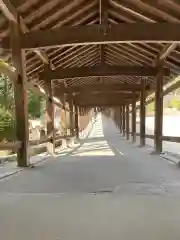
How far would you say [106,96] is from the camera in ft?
78.4

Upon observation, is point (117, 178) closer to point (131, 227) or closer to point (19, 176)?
point (19, 176)

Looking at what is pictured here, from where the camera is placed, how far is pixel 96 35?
7.89 meters

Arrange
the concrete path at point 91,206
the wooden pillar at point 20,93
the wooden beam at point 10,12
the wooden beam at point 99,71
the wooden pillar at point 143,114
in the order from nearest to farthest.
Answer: the concrete path at point 91,206
the wooden beam at point 10,12
the wooden pillar at point 20,93
the wooden beam at point 99,71
the wooden pillar at point 143,114

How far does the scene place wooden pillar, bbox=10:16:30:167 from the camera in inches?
314

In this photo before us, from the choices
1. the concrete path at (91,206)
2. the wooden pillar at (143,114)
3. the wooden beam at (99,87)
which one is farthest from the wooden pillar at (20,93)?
the wooden beam at (99,87)

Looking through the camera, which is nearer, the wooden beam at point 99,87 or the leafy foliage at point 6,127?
the wooden beam at point 99,87

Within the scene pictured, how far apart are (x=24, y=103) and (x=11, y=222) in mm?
4829

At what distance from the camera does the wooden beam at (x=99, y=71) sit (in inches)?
496

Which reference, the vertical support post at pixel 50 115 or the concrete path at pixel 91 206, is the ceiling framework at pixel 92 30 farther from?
the concrete path at pixel 91 206

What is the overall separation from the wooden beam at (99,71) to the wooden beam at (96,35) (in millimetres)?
4555

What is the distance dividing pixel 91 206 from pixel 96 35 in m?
4.27

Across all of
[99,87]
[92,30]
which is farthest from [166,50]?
[99,87]

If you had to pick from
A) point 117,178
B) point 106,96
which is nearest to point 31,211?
point 117,178

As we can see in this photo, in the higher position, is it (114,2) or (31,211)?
(114,2)
